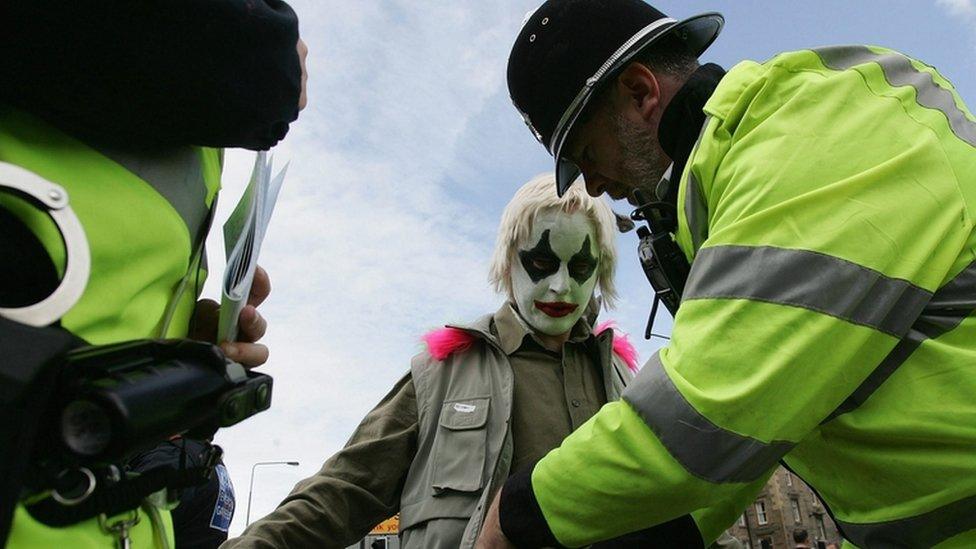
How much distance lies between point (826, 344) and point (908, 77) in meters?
0.78

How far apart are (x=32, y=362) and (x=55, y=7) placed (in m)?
0.44

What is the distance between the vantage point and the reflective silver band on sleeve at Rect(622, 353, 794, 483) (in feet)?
5.08

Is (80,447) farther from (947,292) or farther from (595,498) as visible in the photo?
(947,292)

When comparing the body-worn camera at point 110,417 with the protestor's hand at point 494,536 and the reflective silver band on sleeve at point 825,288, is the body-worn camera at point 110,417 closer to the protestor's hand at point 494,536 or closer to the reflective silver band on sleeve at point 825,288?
the protestor's hand at point 494,536

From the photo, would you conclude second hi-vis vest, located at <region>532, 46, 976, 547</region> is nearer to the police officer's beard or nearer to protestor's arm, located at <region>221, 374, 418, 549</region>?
the police officer's beard

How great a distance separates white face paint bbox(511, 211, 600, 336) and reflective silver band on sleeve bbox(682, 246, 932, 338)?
195cm

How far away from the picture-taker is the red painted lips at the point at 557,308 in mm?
→ 3576

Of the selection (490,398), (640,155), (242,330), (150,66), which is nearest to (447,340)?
(490,398)

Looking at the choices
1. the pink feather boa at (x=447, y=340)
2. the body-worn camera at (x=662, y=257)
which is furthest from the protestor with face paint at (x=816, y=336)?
the pink feather boa at (x=447, y=340)

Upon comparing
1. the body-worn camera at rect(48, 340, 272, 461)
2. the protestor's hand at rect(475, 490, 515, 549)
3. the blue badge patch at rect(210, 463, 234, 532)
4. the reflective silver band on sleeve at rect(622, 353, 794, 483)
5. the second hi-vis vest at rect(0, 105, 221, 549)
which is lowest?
the blue badge patch at rect(210, 463, 234, 532)

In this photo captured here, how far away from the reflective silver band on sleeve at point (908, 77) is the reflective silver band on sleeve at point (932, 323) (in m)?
0.34

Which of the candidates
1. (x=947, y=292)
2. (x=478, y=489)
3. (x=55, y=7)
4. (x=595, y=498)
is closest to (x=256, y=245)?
(x=55, y=7)

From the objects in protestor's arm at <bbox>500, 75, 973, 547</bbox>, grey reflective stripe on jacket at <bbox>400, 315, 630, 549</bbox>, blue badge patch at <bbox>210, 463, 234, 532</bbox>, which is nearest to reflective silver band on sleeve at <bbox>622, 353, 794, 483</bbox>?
protestor's arm at <bbox>500, 75, 973, 547</bbox>

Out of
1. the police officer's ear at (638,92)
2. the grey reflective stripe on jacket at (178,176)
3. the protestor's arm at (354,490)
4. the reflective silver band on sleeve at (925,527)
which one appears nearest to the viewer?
the grey reflective stripe on jacket at (178,176)
